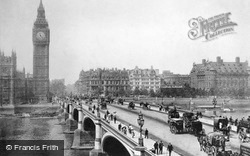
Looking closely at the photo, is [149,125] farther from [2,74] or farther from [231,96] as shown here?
[2,74]

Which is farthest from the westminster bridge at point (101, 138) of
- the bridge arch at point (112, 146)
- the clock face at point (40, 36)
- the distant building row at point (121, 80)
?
the clock face at point (40, 36)

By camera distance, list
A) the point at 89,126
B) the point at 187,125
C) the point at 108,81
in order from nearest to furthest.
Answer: the point at 187,125 < the point at 89,126 < the point at 108,81

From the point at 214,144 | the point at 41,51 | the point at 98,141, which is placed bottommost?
the point at 98,141

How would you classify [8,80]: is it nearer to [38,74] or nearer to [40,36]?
[38,74]

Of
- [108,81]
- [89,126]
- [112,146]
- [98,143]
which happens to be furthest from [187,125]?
[108,81]

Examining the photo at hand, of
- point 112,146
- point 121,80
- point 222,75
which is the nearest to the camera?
point 112,146

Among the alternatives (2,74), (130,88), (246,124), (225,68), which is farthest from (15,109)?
(246,124)
